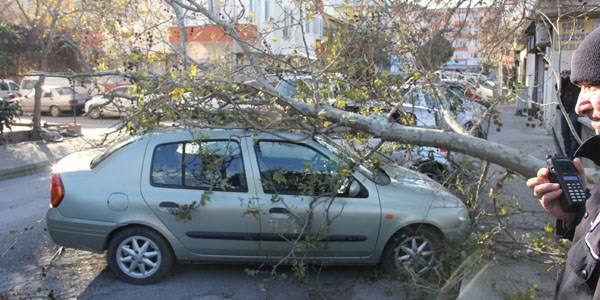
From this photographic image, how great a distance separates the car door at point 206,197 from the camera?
4527 mm

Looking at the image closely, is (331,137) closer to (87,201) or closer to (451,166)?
(451,166)

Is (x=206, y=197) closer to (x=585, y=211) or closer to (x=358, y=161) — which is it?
(x=358, y=161)

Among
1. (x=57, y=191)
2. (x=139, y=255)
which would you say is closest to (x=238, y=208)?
(x=139, y=255)

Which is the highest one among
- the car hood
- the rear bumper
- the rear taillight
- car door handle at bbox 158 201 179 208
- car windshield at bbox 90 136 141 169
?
car windshield at bbox 90 136 141 169

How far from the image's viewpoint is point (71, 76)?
5109 millimetres

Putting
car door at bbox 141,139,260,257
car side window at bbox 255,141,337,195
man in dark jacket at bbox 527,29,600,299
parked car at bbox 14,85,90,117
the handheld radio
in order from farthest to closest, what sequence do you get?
parked car at bbox 14,85,90,117 < car door at bbox 141,139,260,257 < car side window at bbox 255,141,337,195 < the handheld radio < man in dark jacket at bbox 527,29,600,299

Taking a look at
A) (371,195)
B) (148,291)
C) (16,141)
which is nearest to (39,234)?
(148,291)

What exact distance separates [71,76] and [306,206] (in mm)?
2730

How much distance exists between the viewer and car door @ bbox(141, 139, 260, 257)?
4.53 m

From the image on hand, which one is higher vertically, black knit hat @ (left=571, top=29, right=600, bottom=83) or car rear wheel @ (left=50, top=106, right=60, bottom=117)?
black knit hat @ (left=571, top=29, right=600, bottom=83)

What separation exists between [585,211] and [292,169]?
3.19 m

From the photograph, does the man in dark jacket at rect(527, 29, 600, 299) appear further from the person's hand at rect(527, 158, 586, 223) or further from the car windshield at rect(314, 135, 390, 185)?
the car windshield at rect(314, 135, 390, 185)

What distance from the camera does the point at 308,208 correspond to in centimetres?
445

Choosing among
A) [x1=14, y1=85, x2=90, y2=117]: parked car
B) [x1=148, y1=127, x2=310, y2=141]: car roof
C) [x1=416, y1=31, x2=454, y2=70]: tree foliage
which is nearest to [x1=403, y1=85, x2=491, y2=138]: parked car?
[x1=416, y1=31, x2=454, y2=70]: tree foliage
